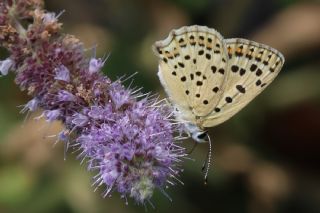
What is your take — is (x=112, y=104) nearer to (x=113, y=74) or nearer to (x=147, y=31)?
(x=113, y=74)

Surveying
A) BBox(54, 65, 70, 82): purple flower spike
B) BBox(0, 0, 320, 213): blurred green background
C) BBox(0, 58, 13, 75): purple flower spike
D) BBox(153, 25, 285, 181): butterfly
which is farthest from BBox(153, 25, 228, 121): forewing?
BBox(0, 0, 320, 213): blurred green background

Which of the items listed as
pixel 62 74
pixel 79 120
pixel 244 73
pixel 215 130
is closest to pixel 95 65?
pixel 62 74

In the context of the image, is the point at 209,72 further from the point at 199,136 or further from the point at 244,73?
the point at 199,136

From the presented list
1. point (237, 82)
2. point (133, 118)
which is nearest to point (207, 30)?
point (237, 82)

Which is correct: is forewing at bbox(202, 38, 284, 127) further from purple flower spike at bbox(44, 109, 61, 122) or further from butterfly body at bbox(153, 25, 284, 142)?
purple flower spike at bbox(44, 109, 61, 122)

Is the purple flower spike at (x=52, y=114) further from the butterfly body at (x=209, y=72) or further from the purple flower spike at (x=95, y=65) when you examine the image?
the butterfly body at (x=209, y=72)

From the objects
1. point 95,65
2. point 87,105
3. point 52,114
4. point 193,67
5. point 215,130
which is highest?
point 215,130
